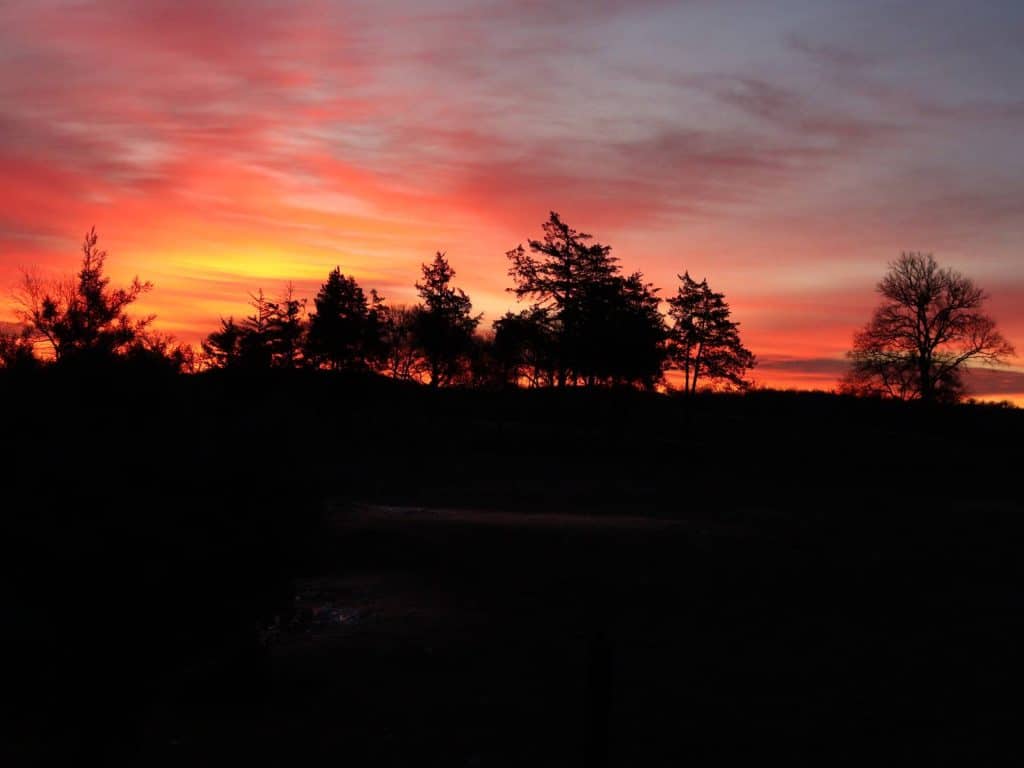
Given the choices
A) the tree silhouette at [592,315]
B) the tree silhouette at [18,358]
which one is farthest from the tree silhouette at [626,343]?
the tree silhouette at [18,358]

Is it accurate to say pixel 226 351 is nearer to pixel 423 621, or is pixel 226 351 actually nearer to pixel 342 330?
pixel 423 621

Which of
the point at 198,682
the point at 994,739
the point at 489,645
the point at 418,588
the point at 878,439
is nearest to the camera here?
the point at 994,739

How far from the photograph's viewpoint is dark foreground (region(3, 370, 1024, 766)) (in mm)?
7742

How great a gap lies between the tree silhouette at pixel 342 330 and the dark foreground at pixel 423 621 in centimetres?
3785

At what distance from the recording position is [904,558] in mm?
20203

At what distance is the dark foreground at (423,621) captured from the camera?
7.74 m

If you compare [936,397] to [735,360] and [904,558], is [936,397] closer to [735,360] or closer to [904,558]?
[735,360]

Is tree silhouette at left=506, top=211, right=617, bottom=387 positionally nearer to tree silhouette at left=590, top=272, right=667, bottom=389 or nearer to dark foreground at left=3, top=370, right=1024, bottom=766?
tree silhouette at left=590, top=272, right=667, bottom=389

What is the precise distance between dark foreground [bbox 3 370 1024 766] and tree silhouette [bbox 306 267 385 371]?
37.9 meters

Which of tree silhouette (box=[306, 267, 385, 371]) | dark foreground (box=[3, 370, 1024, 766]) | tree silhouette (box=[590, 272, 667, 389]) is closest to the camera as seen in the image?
dark foreground (box=[3, 370, 1024, 766])

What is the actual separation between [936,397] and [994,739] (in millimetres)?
55839

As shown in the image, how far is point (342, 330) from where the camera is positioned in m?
62.3

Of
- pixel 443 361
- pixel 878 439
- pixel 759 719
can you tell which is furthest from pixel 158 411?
pixel 443 361

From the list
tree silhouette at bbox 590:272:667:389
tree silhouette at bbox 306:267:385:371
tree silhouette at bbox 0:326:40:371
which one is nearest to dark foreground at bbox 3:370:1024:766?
tree silhouette at bbox 0:326:40:371
